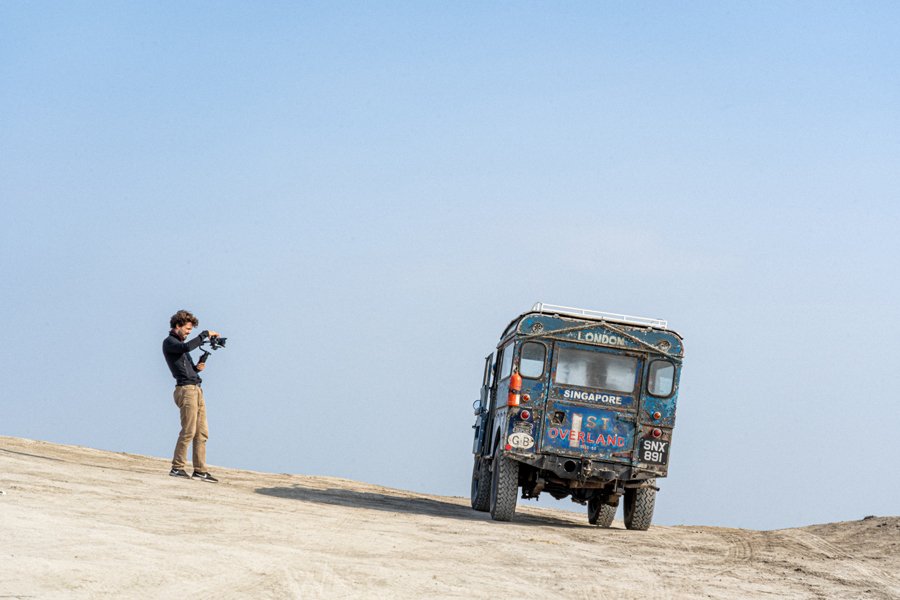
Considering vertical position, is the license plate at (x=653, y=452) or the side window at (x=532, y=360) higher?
the side window at (x=532, y=360)

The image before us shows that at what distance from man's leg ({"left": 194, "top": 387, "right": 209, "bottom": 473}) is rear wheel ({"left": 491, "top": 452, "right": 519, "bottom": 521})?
4132 mm

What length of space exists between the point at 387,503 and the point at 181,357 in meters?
4.37

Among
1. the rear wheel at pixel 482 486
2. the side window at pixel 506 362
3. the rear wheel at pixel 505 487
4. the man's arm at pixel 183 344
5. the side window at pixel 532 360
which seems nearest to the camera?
the man's arm at pixel 183 344

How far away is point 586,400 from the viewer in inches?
640

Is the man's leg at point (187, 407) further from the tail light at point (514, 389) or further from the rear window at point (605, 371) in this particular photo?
the rear window at point (605, 371)

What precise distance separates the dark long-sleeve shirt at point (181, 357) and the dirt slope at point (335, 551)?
55.1 inches

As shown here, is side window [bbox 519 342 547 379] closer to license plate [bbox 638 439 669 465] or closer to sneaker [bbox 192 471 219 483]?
license plate [bbox 638 439 669 465]

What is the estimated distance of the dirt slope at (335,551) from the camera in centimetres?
846

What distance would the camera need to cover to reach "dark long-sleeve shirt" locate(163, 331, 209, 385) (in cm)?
1586

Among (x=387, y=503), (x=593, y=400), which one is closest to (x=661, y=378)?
(x=593, y=400)

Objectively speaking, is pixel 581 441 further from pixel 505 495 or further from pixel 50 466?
pixel 50 466

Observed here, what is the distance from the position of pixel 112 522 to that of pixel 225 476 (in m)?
9.61

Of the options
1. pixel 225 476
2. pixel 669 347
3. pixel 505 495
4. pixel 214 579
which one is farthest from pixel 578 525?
pixel 214 579

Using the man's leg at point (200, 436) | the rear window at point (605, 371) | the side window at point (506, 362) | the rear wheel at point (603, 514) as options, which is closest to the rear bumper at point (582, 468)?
the rear window at point (605, 371)
